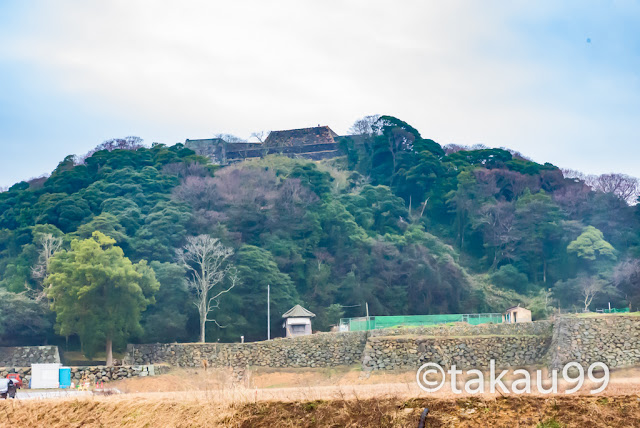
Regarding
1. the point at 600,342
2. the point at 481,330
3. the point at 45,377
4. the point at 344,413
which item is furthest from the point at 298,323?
the point at 344,413

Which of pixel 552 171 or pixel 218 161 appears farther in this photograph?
pixel 218 161

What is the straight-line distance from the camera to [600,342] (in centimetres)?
3412

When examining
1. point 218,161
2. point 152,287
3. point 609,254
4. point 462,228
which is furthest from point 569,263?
point 218,161

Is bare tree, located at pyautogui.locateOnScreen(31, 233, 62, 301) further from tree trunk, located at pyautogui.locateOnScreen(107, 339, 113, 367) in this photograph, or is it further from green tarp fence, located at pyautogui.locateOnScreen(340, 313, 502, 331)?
green tarp fence, located at pyautogui.locateOnScreen(340, 313, 502, 331)

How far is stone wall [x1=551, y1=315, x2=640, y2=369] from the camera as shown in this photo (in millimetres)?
33625

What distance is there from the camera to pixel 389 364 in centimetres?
3666

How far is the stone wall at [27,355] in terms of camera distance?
134 feet

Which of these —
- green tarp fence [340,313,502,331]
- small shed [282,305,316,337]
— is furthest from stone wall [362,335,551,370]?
small shed [282,305,316,337]

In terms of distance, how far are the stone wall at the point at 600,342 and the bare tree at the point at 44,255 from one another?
26360 mm

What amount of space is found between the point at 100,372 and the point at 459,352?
15.3m

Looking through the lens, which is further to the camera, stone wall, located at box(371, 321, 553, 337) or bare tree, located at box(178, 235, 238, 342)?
bare tree, located at box(178, 235, 238, 342)

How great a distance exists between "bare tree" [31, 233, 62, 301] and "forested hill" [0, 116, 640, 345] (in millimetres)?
224

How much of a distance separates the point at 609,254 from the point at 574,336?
22970 millimetres

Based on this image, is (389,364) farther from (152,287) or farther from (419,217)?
(419,217)
